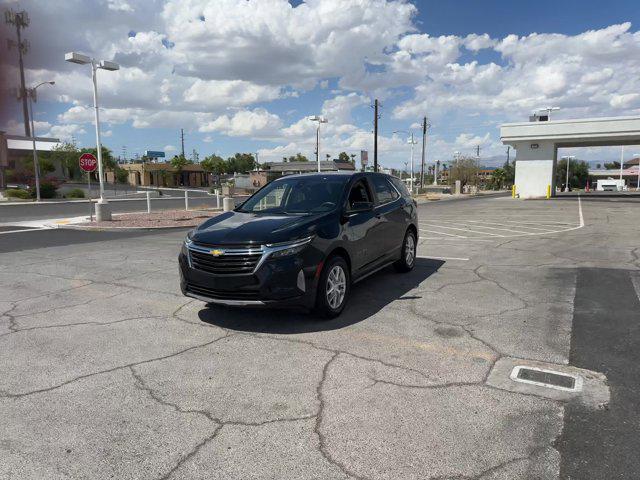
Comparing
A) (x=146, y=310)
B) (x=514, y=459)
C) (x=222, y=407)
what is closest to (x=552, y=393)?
(x=514, y=459)

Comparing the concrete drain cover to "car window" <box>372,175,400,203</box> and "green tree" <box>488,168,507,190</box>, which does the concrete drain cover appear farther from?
"green tree" <box>488,168,507,190</box>

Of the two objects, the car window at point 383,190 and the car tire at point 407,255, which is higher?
the car window at point 383,190

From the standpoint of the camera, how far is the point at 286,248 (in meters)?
4.77

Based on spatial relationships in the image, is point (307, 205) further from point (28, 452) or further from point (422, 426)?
point (28, 452)

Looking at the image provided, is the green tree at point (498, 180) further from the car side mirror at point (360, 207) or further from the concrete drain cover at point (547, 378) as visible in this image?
the concrete drain cover at point (547, 378)

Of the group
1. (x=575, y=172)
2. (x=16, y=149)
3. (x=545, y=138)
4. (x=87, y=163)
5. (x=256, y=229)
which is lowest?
(x=256, y=229)

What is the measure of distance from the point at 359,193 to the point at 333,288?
5.54 ft

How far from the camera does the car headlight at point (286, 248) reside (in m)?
4.72

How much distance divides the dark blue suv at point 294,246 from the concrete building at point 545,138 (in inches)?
1300

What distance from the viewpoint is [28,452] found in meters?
2.87

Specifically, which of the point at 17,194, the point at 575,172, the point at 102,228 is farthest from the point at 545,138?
the point at 575,172

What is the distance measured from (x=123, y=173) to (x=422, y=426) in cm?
10150

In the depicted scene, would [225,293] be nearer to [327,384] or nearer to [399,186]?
[327,384]

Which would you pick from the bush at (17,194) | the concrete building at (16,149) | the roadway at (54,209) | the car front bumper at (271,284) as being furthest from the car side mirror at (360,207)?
the concrete building at (16,149)
